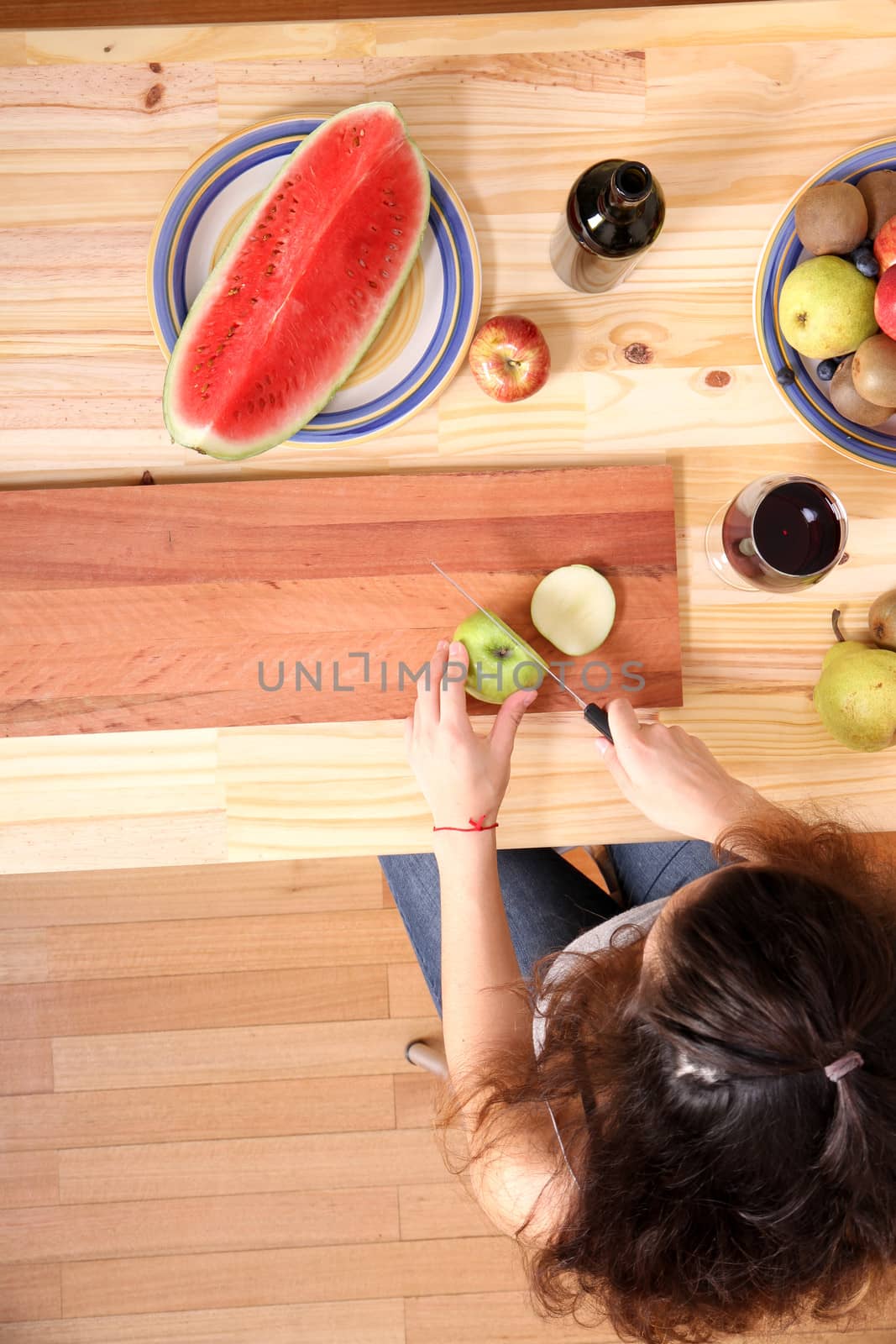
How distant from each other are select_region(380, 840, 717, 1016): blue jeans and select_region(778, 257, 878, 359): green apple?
633mm

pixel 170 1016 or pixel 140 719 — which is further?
pixel 170 1016

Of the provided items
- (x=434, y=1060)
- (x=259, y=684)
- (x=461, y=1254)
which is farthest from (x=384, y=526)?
(x=461, y=1254)

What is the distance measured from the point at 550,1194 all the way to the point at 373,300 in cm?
96

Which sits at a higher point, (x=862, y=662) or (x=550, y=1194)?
(x=862, y=662)

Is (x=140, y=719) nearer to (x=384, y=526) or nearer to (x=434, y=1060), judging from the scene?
(x=384, y=526)

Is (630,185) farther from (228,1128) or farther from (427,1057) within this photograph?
(228,1128)

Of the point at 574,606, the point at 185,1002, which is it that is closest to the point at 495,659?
the point at 574,606

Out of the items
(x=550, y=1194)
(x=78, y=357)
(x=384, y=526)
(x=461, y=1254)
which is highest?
(x=78, y=357)

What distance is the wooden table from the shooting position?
96 centimetres

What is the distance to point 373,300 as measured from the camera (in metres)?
0.95

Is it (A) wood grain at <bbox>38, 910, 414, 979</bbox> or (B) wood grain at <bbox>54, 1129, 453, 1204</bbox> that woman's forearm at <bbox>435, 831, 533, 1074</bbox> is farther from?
(B) wood grain at <bbox>54, 1129, 453, 1204</bbox>

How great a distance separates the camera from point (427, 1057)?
5.64 feet

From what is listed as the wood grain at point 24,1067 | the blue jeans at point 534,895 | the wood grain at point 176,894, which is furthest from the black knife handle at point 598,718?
the wood grain at point 24,1067

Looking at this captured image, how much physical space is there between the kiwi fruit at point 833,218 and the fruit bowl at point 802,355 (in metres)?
0.05
